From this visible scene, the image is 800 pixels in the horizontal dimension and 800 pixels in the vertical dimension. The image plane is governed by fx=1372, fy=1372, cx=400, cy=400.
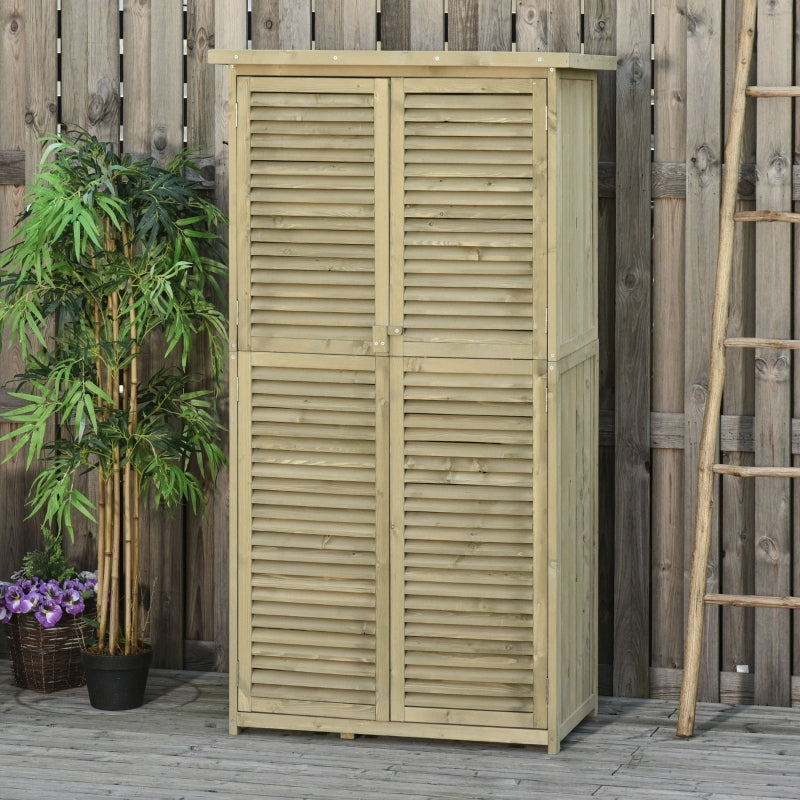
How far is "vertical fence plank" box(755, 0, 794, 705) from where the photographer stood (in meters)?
4.30

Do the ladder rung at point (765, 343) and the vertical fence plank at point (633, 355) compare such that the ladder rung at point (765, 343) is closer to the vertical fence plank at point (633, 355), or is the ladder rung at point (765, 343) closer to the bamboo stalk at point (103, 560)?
the vertical fence plank at point (633, 355)

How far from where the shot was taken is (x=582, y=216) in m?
4.16

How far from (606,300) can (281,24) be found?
56.7 inches

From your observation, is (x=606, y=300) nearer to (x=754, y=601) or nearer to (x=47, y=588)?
(x=754, y=601)

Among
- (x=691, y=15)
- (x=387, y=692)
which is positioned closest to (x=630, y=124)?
(x=691, y=15)

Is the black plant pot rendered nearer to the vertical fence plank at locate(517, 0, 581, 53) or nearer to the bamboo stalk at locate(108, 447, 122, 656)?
the bamboo stalk at locate(108, 447, 122, 656)

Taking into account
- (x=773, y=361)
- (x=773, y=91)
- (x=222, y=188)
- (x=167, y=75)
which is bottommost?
(x=773, y=361)

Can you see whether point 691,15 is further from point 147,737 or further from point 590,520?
point 147,737

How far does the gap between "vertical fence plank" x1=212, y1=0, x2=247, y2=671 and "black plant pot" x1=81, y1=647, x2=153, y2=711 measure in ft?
1.39

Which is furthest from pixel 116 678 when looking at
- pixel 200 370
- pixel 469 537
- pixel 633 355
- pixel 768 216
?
Result: pixel 768 216

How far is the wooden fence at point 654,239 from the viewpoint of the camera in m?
4.38

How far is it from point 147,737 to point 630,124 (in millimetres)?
2448

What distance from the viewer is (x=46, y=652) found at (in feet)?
14.9

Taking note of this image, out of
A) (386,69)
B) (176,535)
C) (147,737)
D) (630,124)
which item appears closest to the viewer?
(386,69)
